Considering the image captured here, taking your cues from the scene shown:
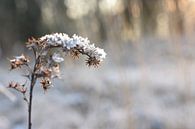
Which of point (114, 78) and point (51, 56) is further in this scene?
point (114, 78)

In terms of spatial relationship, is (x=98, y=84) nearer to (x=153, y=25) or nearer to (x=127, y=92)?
(x=127, y=92)

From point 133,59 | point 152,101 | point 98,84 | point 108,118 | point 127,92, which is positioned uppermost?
point 133,59

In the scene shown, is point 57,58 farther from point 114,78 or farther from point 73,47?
point 114,78

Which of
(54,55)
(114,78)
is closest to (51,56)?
(54,55)

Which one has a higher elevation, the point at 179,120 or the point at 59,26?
the point at 59,26

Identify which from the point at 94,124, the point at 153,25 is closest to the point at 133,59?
the point at 153,25

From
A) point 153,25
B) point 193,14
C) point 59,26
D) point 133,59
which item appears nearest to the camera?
point 193,14

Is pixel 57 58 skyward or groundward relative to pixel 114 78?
groundward

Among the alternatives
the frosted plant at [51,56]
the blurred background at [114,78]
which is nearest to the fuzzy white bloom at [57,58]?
the frosted plant at [51,56]
